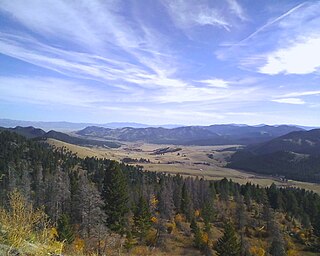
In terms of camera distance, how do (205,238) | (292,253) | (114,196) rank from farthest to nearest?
(292,253) < (205,238) < (114,196)

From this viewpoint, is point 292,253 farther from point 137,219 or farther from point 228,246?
point 137,219

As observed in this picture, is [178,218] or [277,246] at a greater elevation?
[277,246]

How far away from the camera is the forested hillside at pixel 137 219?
1133 cm

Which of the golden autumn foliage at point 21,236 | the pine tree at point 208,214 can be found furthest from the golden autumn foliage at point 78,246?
the pine tree at point 208,214

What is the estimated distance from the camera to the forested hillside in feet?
37.2

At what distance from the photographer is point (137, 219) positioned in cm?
5931

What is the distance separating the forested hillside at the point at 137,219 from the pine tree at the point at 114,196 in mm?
140

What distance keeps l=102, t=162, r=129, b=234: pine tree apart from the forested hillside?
140 millimetres

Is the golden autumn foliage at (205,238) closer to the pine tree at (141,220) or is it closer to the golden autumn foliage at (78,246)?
the pine tree at (141,220)

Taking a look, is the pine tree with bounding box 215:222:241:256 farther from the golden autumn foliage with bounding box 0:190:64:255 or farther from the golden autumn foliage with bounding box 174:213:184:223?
the golden autumn foliage with bounding box 0:190:64:255

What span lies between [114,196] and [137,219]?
17.3 m

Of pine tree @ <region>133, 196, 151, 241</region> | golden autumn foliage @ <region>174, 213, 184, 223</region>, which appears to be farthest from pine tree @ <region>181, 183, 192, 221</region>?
pine tree @ <region>133, 196, 151, 241</region>

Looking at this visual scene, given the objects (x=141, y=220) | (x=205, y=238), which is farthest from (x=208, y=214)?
(x=141, y=220)

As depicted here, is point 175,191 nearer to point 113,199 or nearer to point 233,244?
point 233,244
